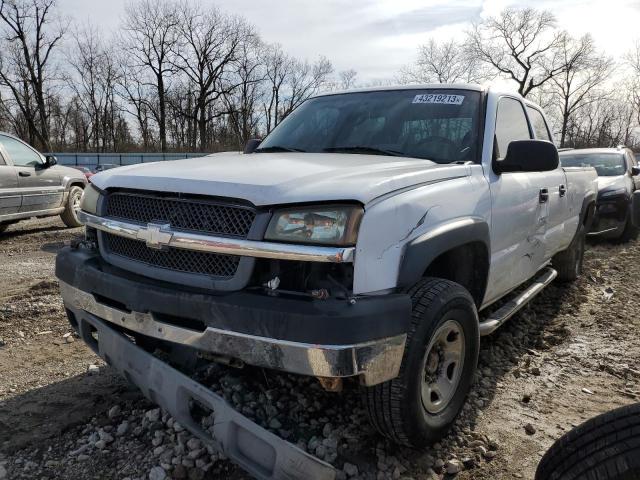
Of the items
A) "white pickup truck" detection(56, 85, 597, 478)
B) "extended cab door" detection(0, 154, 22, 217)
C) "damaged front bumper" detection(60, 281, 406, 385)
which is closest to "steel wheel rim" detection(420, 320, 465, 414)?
"white pickup truck" detection(56, 85, 597, 478)

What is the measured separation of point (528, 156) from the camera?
3.08m

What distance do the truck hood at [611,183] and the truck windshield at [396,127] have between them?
6314 millimetres

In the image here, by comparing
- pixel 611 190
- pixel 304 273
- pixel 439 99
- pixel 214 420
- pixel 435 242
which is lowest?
pixel 214 420

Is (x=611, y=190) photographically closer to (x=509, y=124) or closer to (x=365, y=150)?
(x=509, y=124)

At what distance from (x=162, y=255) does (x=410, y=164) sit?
1330 millimetres

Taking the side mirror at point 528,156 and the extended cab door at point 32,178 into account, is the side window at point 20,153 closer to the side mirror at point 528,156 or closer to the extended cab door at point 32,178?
the extended cab door at point 32,178

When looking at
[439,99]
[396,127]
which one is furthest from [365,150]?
[439,99]

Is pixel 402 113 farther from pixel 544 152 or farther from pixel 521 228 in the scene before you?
pixel 521 228

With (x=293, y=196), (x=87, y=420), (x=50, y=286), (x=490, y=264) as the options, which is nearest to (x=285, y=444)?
(x=293, y=196)

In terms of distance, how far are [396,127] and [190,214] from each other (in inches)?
63.9

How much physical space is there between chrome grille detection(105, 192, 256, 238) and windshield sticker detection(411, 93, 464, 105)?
1824mm

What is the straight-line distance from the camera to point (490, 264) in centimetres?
303

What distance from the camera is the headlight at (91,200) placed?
2.69 m

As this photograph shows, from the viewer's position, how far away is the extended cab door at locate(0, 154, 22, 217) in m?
8.00
